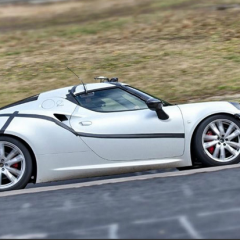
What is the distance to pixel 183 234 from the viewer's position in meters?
5.06

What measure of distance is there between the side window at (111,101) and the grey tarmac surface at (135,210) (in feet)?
3.66

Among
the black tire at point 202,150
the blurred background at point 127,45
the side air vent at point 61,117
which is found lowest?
the blurred background at point 127,45

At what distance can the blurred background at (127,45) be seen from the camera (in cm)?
1579

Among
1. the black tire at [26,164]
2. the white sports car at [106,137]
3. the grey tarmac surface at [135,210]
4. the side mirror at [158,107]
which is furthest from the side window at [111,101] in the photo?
the grey tarmac surface at [135,210]

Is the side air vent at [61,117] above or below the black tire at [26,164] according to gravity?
above

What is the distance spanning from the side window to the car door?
0.5 inches

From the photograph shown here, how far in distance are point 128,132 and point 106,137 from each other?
26cm

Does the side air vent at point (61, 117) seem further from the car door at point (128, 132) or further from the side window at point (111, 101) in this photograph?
the side window at point (111, 101)

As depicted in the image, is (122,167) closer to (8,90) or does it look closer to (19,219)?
(19,219)

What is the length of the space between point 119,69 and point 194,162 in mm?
9064

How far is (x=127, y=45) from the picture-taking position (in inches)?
736

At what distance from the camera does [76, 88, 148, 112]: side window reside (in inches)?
314

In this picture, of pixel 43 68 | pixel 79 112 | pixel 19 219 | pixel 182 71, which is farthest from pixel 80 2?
pixel 19 219

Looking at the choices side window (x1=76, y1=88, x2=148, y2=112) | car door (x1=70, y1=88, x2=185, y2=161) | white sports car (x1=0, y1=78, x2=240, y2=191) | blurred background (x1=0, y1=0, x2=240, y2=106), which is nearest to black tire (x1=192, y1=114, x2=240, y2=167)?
white sports car (x1=0, y1=78, x2=240, y2=191)
